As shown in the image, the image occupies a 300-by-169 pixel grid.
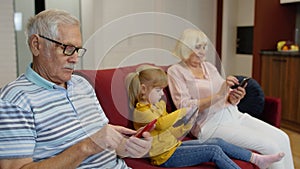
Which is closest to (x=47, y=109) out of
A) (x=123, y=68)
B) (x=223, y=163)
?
(x=123, y=68)

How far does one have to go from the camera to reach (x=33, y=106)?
1.03 m

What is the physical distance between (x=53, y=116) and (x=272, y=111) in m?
1.61

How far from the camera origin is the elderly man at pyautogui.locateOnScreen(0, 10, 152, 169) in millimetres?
936

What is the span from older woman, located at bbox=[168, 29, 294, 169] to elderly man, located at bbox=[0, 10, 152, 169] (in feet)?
2.28

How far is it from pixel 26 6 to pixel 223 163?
10.3 ft

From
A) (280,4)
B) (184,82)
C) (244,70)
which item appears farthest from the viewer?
A: (244,70)

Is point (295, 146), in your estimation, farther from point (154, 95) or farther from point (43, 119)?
point (43, 119)

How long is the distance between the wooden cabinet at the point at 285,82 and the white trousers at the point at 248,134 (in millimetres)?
1721

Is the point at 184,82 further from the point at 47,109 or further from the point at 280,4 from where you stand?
the point at 280,4

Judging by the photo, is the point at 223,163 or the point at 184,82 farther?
the point at 184,82

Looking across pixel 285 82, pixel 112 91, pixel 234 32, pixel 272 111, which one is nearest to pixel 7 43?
pixel 112 91

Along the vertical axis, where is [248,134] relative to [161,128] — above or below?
below

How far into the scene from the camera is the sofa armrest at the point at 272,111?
2.17m

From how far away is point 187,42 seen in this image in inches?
68.4
